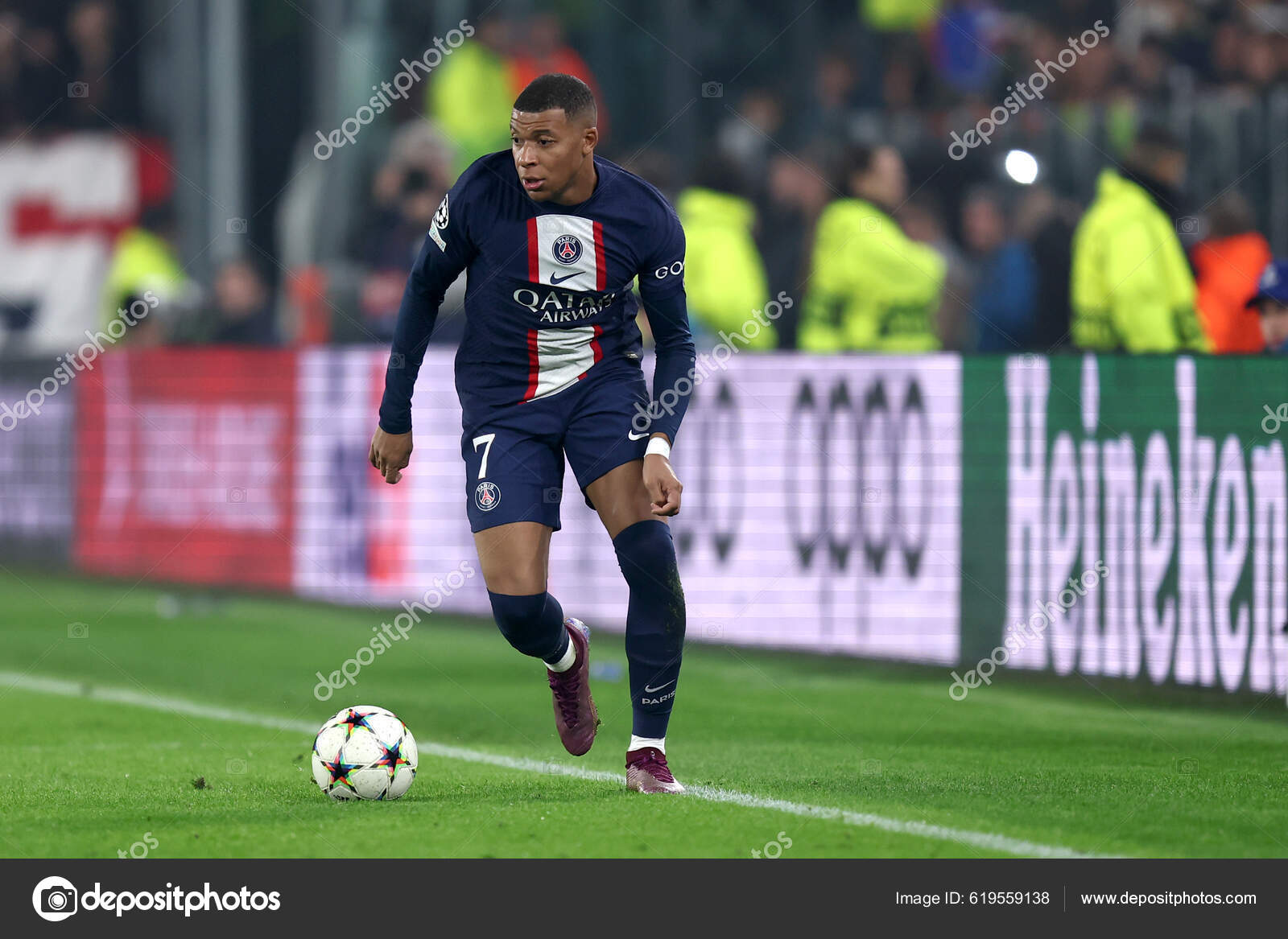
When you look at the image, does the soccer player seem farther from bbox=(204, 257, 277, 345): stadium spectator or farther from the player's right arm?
bbox=(204, 257, 277, 345): stadium spectator

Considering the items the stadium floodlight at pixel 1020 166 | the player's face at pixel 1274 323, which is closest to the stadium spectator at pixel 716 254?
the stadium floodlight at pixel 1020 166

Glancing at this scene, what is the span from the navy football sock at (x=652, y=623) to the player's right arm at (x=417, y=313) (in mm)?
772

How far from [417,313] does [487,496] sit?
2.01 feet

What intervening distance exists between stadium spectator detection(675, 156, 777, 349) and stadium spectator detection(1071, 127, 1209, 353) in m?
2.38

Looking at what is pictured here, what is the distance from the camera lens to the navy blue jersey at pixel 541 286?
6469 millimetres

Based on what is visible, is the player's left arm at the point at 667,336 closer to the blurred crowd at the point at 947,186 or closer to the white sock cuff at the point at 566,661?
the white sock cuff at the point at 566,661

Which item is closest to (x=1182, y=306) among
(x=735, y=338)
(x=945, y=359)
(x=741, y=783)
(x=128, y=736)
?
(x=945, y=359)

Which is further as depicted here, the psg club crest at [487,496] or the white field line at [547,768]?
the psg club crest at [487,496]

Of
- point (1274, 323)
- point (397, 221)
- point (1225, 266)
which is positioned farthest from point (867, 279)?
point (397, 221)

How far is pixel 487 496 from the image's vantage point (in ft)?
21.6

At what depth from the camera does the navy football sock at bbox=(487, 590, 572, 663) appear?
6586mm

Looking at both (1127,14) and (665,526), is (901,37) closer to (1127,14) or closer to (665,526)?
(1127,14)

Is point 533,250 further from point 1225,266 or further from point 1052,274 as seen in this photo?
point 1052,274
